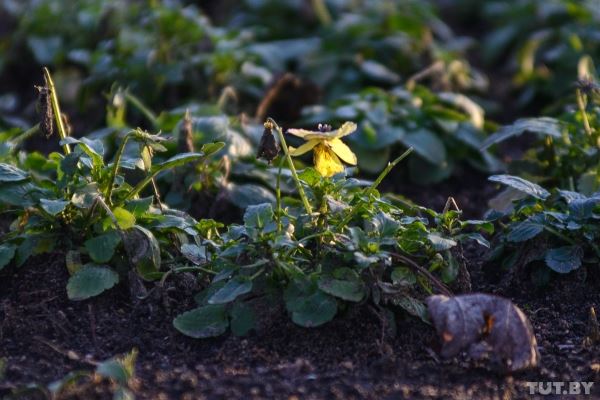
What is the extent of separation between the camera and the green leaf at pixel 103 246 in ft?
9.29

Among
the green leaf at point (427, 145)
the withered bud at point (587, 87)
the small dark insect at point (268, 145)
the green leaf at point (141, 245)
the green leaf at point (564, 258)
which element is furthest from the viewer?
the green leaf at point (427, 145)

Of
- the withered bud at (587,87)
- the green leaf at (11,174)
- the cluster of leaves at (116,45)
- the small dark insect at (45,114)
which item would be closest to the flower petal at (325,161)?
the small dark insect at (45,114)

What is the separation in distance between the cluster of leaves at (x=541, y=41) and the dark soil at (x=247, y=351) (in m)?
2.49

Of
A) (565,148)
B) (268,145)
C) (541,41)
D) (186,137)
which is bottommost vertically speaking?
(541,41)

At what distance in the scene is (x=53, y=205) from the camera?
274cm

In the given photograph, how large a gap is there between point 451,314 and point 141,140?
3.13ft

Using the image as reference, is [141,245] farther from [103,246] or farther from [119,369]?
[119,369]

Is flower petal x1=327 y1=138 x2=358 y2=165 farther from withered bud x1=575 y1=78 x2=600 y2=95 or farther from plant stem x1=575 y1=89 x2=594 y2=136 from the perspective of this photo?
plant stem x1=575 y1=89 x2=594 y2=136

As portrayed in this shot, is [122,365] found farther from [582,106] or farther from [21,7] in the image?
[21,7]

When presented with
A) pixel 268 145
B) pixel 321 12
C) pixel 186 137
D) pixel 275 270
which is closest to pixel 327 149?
pixel 268 145

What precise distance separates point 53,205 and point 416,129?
2.02m

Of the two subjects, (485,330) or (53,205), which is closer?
(485,330)

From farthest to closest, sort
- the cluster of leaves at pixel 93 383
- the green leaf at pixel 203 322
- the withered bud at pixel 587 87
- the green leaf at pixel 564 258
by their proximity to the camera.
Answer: the withered bud at pixel 587 87 < the green leaf at pixel 564 258 < the green leaf at pixel 203 322 < the cluster of leaves at pixel 93 383

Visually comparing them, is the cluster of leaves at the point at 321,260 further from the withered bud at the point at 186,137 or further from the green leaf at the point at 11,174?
the withered bud at the point at 186,137
